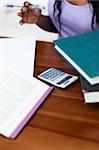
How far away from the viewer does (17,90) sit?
2.33 feet

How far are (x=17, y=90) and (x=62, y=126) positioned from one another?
16cm

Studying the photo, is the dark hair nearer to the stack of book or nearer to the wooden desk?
the stack of book

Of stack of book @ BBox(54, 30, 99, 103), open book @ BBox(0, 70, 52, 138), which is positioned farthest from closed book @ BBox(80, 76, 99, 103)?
open book @ BBox(0, 70, 52, 138)

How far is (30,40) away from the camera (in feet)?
3.30

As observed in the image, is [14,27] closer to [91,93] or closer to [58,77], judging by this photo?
[58,77]

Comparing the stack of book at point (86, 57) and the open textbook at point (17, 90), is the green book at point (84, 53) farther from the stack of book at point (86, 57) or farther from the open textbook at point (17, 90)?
the open textbook at point (17, 90)

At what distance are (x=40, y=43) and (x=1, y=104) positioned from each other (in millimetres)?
402

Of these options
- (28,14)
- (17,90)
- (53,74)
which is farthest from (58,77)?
(28,14)

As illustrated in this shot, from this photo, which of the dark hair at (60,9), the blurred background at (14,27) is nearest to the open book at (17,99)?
the dark hair at (60,9)

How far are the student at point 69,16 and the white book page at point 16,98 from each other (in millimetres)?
423

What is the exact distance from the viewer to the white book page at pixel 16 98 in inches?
24.7

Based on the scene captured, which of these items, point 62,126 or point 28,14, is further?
→ point 28,14

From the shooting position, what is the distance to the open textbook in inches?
24.7

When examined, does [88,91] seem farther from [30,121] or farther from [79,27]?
[79,27]
